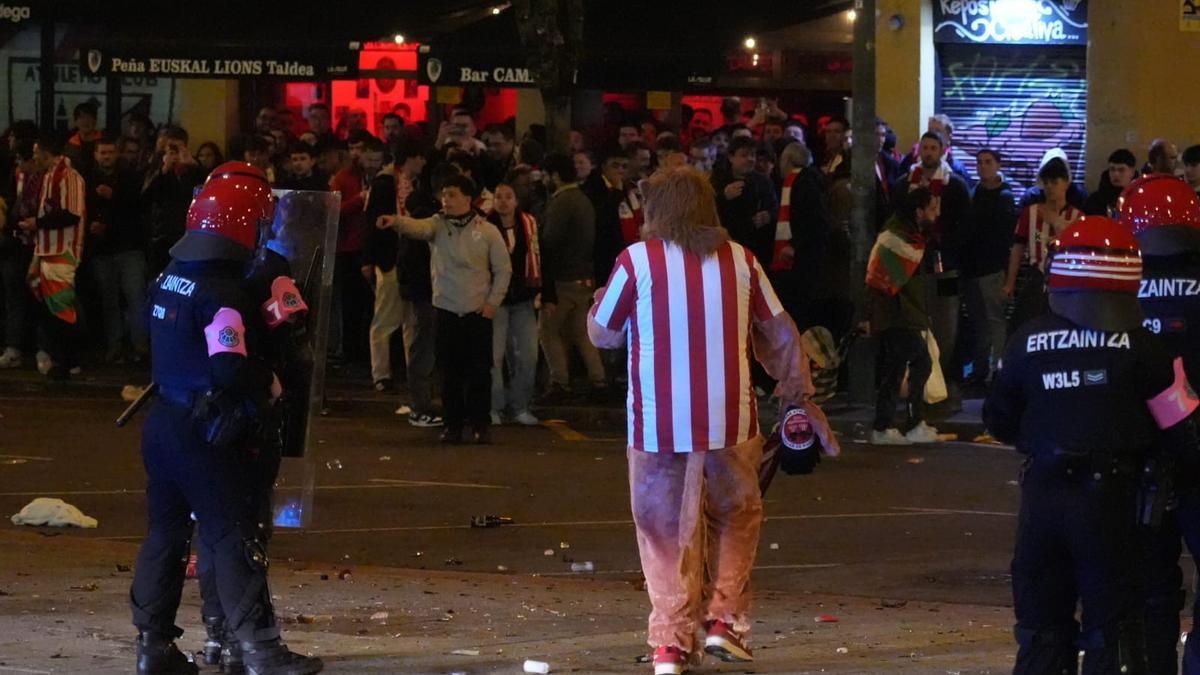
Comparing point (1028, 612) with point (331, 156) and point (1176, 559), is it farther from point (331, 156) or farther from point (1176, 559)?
point (331, 156)

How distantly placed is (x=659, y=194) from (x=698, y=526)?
118cm

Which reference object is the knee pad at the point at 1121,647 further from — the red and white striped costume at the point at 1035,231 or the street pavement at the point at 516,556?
the red and white striped costume at the point at 1035,231

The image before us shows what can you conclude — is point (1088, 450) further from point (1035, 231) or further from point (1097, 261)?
point (1035, 231)

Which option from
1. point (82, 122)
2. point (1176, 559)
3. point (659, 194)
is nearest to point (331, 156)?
point (82, 122)

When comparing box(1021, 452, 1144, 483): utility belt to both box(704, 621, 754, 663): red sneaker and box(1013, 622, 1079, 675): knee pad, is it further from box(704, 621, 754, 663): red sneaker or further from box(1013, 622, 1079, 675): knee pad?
box(704, 621, 754, 663): red sneaker

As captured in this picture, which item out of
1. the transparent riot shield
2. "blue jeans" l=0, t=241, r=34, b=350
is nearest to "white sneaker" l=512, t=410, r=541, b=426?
"blue jeans" l=0, t=241, r=34, b=350

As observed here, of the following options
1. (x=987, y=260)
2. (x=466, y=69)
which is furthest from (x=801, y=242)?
(x=466, y=69)

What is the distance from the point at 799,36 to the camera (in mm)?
25359

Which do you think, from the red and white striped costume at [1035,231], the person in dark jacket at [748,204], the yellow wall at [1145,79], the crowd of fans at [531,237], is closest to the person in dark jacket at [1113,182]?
the crowd of fans at [531,237]

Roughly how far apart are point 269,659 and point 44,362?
10963 mm

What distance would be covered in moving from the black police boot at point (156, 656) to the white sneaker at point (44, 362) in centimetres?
1053

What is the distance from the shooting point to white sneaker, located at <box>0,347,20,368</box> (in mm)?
17891

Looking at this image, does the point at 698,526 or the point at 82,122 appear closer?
the point at 698,526

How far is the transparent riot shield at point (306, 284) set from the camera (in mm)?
8172
